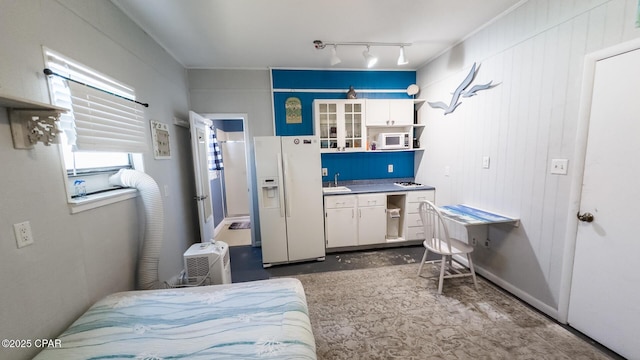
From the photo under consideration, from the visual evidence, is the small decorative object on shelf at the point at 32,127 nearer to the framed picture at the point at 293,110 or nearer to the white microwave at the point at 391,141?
the framed picture at the point at 293,110

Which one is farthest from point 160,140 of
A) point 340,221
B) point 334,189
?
point 340,221

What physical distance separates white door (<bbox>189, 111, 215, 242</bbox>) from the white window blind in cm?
75

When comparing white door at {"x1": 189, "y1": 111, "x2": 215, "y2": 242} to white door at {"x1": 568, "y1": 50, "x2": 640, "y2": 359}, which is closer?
white door at {"x1": 568, "y1": 50, "x2": 640, "y2": 359}

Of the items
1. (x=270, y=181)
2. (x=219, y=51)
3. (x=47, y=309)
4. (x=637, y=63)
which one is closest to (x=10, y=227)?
(x=47, y=309)

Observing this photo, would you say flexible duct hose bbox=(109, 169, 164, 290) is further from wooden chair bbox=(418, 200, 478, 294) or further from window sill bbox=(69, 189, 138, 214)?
wooden chair bbox=(418, 200, 478, 294)

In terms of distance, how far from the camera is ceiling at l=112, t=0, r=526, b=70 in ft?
6.55

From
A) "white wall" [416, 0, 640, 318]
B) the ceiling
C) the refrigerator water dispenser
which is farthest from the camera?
the refrigerator water dispenser

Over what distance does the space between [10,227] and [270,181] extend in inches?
81.4

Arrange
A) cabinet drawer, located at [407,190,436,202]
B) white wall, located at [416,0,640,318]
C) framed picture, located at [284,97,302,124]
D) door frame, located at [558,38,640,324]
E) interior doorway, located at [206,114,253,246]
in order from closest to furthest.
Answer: door frame, located at [558,38,640,324] < white wall, located at [416,0,640,318] < cabinet drawer, located at [407,190,436,202] < framed picture, located at [284,97,302,124] < interior doorway, located at [206,114,253,246]

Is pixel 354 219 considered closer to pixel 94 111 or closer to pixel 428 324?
pixel 428 324

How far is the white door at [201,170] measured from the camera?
2.82m

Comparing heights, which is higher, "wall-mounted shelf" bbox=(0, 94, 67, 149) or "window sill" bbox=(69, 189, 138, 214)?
"wall-mounted shelf" bbox=(0, 94, 67, 149)

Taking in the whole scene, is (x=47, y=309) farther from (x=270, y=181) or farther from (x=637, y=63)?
(x=637, y=63)

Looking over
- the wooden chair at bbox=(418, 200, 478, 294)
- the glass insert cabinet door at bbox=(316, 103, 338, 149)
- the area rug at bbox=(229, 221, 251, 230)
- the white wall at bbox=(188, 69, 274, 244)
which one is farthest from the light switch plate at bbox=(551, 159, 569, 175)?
the area rug at bbox=(229, 221, 251, 230)
